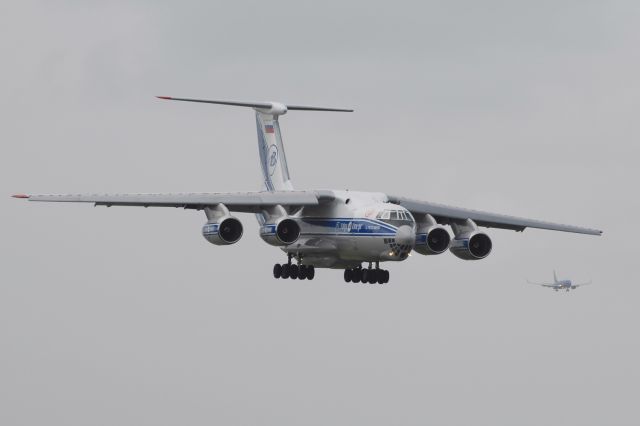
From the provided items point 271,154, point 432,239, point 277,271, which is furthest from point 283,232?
point 271,154

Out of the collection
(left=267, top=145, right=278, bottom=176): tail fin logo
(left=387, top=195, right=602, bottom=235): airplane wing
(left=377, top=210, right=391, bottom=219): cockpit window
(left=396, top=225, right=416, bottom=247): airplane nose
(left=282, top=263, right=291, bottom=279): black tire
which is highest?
(left=267, top=145, right=278, bottom=176): tail fin logo

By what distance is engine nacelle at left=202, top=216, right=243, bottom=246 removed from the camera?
149 ft

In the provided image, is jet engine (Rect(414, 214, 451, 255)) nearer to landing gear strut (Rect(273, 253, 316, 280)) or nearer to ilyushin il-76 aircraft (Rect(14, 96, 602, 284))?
ilyushin il-76 aircraft (Rect(14, 96, 602, 284))

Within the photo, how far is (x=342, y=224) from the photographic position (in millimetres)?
46812

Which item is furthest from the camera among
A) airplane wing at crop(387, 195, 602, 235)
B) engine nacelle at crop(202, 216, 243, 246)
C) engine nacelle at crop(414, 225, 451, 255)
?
airplane wing at crop(387, 195, 602, 235)

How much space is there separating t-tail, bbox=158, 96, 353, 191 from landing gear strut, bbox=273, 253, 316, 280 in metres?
3.95

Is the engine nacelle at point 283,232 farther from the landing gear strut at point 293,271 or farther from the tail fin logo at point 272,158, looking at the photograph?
the tail fin logo at point 272,158

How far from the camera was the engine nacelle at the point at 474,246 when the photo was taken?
1925 inches

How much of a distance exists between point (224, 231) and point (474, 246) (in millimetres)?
8413

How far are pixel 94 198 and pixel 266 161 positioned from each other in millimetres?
9384

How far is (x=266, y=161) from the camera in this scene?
5412cm

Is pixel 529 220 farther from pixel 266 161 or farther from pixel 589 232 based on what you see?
pixel 266 161

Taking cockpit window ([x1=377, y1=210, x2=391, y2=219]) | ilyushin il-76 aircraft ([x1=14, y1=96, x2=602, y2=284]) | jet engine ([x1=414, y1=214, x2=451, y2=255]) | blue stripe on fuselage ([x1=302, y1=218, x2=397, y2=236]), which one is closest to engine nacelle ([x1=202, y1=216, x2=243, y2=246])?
ilyushin il-76 aircraft ([x1=14, y1=96, x2=602, y2=284])

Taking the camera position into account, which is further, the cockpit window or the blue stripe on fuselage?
the cockpit window
